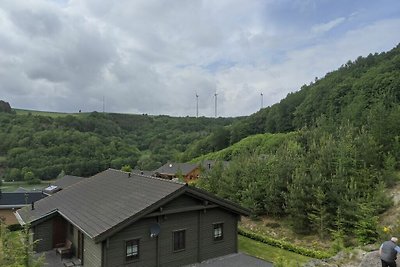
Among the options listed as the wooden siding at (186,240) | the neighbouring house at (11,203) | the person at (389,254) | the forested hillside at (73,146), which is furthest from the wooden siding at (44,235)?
the forested hillside at (73,146)

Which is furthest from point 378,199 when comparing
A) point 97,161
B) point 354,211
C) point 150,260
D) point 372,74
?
point 97,161

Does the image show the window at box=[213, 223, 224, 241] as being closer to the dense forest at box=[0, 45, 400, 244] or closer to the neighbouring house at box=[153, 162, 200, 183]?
the dense forest at box=[0, 45, 400, 244]

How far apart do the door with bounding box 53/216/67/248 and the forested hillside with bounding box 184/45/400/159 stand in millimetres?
25539

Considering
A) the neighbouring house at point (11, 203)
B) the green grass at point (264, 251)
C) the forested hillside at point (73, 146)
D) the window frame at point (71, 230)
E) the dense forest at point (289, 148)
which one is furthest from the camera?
the forested hillside at point (73, 146)

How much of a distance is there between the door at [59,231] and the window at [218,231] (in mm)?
8644

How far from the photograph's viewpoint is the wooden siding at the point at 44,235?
59.4ft

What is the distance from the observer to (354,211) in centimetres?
1941

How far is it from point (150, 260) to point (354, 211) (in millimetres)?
12159

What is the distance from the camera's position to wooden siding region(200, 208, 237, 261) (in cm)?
1664

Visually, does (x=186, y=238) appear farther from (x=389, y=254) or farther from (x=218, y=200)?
(x=389, y=254)

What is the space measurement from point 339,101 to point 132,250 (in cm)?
7268

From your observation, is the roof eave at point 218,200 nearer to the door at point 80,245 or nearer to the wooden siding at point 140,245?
the wooden siding at point 140,245

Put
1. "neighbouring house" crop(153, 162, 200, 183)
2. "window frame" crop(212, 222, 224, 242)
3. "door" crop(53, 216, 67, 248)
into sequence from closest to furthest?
"window frame" crop(212, 222, 224, 242) < "door" crop(53, 216, 67, 248) < "neighbouring house" crop(153, 162, 200, 183)

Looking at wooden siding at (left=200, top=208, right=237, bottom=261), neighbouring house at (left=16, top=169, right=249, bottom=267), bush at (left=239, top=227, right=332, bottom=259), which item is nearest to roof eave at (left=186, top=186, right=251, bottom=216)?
neighbouring house at (left=16, top=169, right=249, bottom=267)
